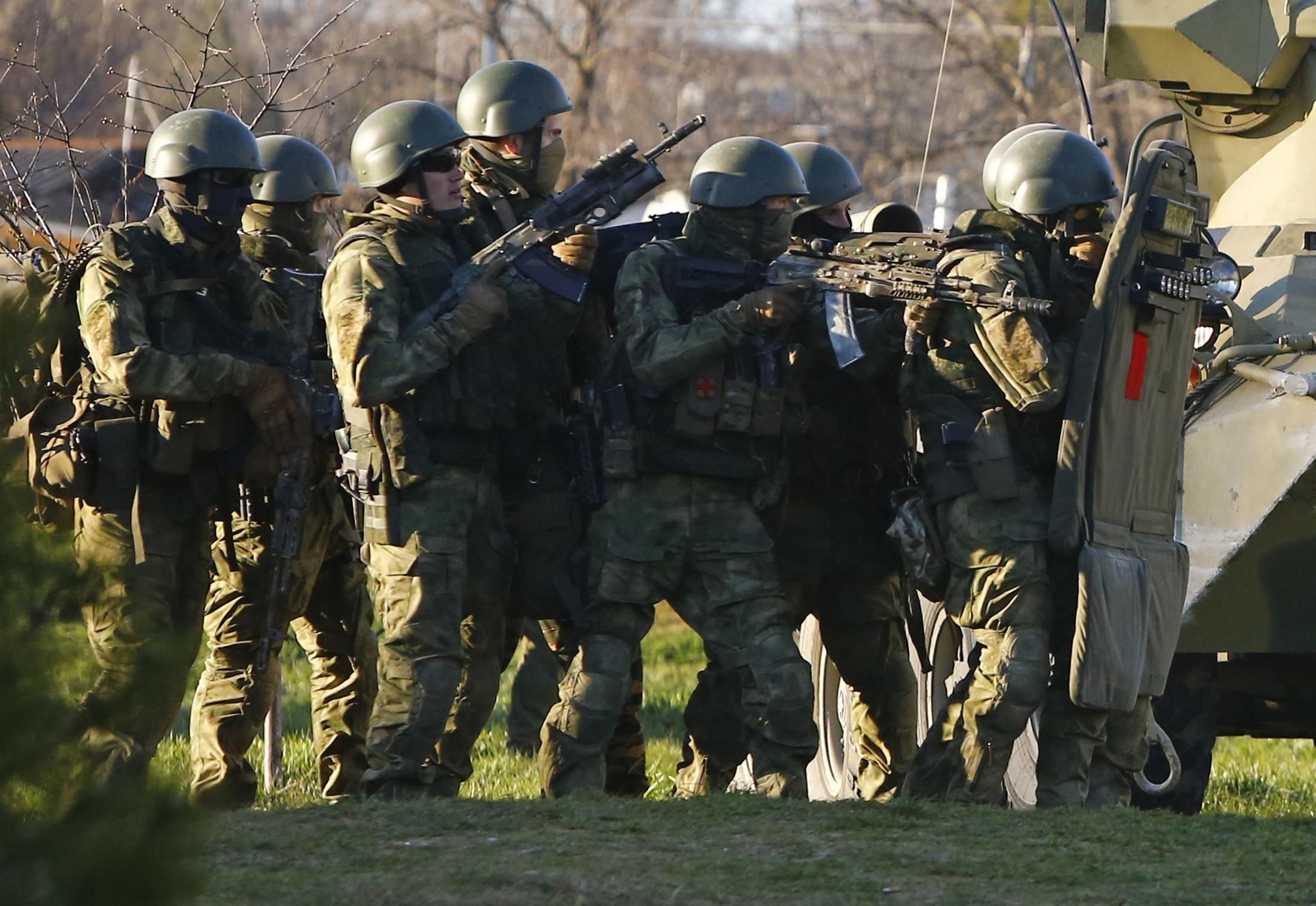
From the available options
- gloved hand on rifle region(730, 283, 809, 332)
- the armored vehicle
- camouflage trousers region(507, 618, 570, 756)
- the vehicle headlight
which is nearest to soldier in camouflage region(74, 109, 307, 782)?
gloved hand on rifle region(730, 283, 809, 332)

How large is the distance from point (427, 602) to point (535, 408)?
73 centimetres

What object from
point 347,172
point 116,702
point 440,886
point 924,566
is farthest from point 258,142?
point 347,172

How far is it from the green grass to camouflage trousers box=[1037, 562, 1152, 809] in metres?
0.42

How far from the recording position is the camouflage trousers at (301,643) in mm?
7133

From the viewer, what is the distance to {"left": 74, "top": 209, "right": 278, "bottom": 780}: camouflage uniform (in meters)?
6.58

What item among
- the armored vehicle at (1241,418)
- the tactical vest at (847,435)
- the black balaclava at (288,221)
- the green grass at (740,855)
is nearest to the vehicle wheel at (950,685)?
the armored vehicle at (1241,418)

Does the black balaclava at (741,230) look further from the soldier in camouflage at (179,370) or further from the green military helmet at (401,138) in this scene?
the soldier in camouflage at (179,370)

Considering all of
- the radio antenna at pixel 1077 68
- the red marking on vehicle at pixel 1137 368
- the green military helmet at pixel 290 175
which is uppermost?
the radio antenna at pixel 1077 68

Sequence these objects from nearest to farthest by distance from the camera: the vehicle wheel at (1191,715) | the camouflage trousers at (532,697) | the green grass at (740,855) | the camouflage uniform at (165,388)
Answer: the green grass at (740,855)
the camouflage uniform at (165,388)
the vehicle wheel at (1191,715)
the camouflage trousers at (532,697)

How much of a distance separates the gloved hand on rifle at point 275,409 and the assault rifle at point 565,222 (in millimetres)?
568

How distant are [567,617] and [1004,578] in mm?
1357

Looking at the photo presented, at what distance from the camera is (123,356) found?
654 centimetres

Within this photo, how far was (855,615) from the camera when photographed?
288 inches

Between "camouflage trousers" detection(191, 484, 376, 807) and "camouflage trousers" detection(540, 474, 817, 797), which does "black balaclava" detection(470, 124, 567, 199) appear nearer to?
"camouflage trousers" detection(540, 474, 817, 797)
